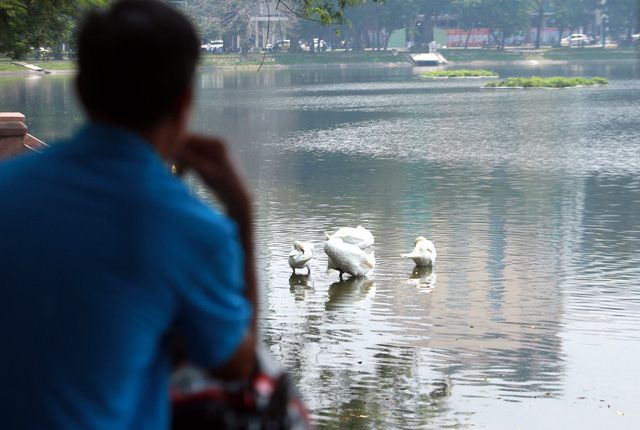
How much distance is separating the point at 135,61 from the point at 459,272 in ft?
41.6

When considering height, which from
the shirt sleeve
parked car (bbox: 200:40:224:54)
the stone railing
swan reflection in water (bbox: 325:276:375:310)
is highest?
the shirt sleeve

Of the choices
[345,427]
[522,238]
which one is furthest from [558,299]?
[345,427]

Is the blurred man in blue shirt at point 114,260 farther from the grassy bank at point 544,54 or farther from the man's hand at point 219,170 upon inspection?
the grassy bank at point 544,54

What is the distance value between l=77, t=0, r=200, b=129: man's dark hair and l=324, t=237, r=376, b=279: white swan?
1214cm

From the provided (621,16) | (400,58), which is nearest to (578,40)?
(621,16)

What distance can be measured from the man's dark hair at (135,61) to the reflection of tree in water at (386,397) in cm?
600

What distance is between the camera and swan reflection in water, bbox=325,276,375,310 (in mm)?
12594

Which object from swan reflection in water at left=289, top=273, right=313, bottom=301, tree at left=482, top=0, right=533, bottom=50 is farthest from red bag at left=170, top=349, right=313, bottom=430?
tree at left=482, top=0, right=533, bottom=50

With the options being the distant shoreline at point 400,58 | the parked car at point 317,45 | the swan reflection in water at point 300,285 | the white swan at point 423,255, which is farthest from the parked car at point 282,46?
the swan reflection in water at point 300,285

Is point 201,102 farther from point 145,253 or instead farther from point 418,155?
point 145,253

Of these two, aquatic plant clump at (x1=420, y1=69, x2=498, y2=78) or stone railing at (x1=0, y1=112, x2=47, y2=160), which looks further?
aquatic plant clump at (x1=420, y1=69, x2=498, y2=78)

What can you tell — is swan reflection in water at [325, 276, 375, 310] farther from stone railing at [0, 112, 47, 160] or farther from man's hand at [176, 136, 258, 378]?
man's hand at [176, 136, 258, 378]

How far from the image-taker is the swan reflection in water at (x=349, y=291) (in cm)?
1259

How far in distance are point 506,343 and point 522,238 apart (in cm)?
626
